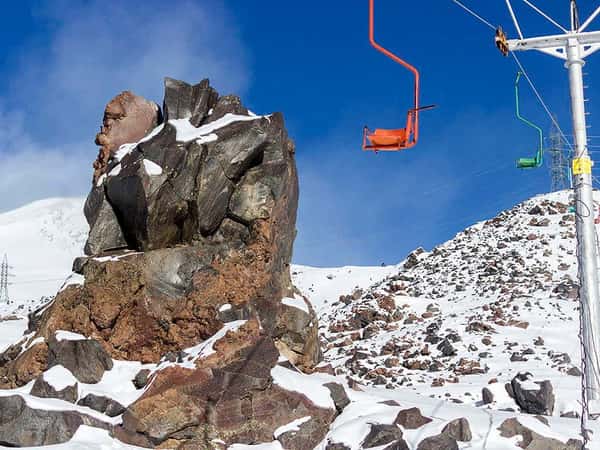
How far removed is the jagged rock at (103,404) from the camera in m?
16.6

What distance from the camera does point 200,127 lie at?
2267 centimetres

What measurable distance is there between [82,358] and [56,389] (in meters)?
1.24

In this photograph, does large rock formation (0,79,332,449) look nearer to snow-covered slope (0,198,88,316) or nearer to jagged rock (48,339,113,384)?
jagged rock (48,339,113,384)

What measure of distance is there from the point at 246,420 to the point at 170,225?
684cm

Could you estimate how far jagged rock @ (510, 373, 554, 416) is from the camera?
72.9 feet

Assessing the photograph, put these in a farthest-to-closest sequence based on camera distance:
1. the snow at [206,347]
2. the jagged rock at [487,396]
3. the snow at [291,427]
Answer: the jagged rock at [487,396] < the snow at [206,347] < the snow at [291,427]

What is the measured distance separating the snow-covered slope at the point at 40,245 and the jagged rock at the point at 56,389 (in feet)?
138

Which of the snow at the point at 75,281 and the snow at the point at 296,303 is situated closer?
the snow at the point at 75,281

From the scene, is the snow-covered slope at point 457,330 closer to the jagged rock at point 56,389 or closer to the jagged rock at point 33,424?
the jagged rock at point 33,424

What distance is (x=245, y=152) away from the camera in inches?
844

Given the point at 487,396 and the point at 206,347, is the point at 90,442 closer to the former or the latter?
the point at 206,347

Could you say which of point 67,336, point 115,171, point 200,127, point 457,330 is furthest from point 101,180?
point 457,330

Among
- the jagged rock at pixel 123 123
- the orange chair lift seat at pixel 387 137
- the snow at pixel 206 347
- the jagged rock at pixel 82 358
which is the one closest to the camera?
the orange chair lift seat at pixel 387 137

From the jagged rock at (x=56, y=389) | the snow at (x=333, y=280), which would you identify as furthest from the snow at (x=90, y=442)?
the snow at (x=333, y=280)
